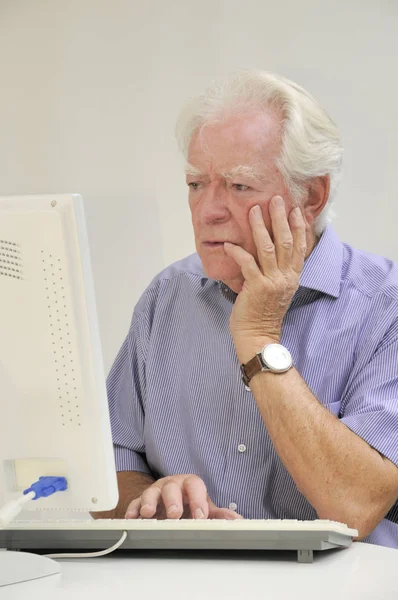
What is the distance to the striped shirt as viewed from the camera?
5.77ft

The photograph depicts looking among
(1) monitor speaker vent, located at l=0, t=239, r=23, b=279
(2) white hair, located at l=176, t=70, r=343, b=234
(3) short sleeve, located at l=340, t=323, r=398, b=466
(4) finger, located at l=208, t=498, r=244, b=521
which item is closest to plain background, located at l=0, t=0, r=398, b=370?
(2) white hair, located at l=176, t=70, r=343, b=234

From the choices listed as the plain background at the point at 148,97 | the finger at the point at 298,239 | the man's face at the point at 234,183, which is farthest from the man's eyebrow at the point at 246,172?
the plain background at the point at 148,97

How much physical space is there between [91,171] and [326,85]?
802 mm

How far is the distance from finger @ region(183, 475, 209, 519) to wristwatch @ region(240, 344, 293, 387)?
0.25m

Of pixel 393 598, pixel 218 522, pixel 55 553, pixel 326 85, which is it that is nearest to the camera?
pixel 393 598

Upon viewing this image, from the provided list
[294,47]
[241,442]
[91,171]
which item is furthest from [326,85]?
[241,442]

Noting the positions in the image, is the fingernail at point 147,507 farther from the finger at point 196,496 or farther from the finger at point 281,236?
the finger at point 281,236

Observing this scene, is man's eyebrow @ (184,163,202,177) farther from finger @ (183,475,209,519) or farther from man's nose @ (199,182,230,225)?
finger @ (183,475,209,519)

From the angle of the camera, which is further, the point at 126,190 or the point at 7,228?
the point at 126,190

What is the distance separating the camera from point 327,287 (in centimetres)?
184

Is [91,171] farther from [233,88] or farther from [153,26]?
[233,88]

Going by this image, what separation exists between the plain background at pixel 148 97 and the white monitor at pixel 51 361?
1.49 meters

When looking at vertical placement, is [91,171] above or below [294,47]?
below

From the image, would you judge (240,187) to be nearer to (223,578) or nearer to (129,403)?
(129,403)
